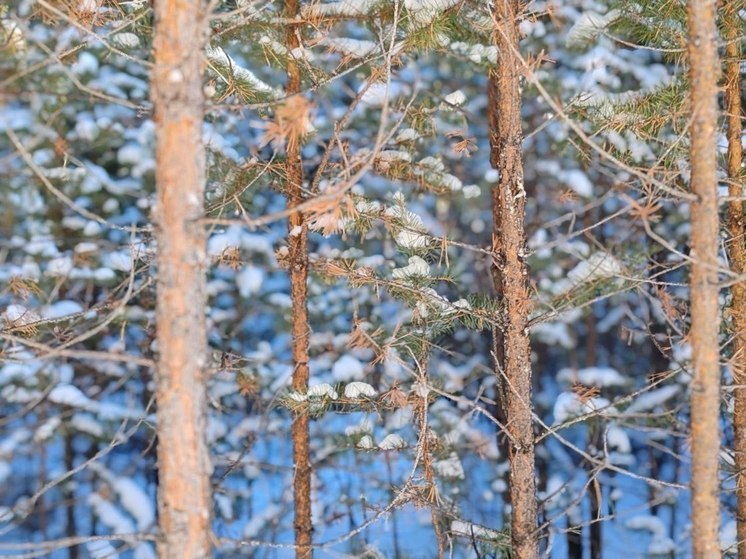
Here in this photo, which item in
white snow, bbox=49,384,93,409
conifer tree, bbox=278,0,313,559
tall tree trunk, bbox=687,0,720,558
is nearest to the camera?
tall tree trunk, bbox=687,0,720,558

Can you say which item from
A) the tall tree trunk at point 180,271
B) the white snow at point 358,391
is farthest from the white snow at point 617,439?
the tall tree trunk at point 180,271

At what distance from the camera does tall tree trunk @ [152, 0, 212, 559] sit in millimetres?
3127

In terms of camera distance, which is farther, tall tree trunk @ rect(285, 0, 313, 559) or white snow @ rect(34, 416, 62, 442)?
white snow @ rect(34, 416, 62, 442)

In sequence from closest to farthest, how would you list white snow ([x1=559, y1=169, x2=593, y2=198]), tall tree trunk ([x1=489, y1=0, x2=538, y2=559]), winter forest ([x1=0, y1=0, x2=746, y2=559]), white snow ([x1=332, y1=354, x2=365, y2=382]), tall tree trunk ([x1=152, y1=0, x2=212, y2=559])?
tall tree trunk ([x1=152, y1=0, x2=212, y2=559]), winter forest ([x1=0, y1=0, x2=746, y2=559]), tall tree trunk ([x1=489, y1=0, x2=538, y2=559]), white snow ([x1=332, y1=354, x2=365, y2=382]), white snow ([x1=559, y1=169, x2=593, y2=198])

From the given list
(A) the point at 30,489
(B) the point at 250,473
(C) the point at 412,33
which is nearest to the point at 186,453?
(C) the point at 412,33

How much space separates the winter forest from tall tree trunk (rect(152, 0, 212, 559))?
1 cm

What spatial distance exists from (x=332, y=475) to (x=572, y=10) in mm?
6968

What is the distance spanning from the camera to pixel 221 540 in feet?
10.6

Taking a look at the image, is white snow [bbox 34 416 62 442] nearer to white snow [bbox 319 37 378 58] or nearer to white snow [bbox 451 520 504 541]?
white snow [bbox 451 520 504 541]

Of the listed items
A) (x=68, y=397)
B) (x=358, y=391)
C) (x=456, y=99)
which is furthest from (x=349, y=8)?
(x=68, y=397)

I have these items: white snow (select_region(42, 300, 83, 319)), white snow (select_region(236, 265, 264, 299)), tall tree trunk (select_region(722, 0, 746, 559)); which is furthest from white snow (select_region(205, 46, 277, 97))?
white snow (select_region(236, 265, 264, 299))

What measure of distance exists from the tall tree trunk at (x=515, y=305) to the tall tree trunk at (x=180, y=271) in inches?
80.5

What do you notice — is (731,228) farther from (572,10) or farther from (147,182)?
(147,182)

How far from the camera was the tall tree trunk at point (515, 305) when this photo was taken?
4.57 metres
